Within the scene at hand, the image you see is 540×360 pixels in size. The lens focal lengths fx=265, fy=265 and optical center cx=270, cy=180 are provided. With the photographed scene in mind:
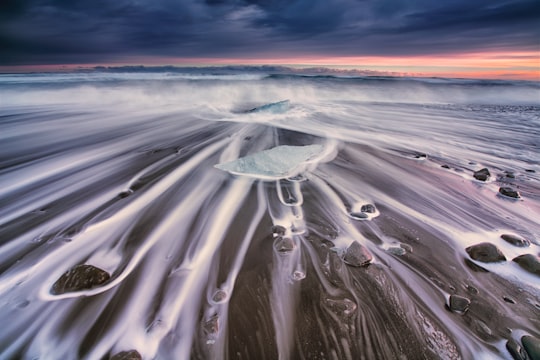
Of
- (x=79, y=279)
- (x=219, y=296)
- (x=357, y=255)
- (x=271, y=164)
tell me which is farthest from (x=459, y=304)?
(x=271, y=164)

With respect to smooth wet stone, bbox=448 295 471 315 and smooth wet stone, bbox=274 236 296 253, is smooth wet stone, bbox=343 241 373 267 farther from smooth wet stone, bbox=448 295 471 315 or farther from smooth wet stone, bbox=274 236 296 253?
smooth wet stone, bbox=448 295 471 315

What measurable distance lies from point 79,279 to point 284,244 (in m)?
1.78

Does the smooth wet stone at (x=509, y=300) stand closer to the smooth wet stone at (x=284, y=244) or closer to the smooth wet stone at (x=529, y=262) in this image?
the smooth wet stone at (x=529, y=262)

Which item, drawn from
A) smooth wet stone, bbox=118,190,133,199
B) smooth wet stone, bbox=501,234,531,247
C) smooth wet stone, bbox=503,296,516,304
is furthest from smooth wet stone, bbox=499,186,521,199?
smooth wet stone, bbox=118,190,133,199

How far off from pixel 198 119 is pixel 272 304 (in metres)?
8.79

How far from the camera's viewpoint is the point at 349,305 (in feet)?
6.55

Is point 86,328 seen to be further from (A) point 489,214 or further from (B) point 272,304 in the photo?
(A) point 489,214

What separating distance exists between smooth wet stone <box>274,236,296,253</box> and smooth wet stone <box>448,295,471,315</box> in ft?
4.34

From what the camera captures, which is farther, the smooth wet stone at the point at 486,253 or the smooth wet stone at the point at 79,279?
the smooth wet stone at the point at 486,253

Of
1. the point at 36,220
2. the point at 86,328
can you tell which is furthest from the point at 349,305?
the point at 36,220

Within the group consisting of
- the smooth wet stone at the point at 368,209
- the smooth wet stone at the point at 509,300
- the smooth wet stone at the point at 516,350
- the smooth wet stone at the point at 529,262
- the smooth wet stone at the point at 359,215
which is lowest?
the smooth wet stone at the point at 368,209

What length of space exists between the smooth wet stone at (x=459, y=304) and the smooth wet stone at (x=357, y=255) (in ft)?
2.15

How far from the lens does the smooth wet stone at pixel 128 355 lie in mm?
1581

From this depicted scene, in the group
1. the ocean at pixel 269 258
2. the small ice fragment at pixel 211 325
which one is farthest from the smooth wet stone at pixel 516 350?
the small ice fragment at pixel 211 325
